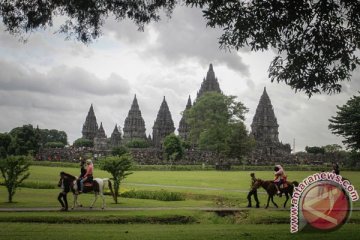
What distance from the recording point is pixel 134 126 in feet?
436

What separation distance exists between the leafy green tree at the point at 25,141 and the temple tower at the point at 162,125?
151 feet

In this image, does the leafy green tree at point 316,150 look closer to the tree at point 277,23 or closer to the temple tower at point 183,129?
the temple tower at point 183,129

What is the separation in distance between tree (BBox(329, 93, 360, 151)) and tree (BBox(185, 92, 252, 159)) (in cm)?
1507

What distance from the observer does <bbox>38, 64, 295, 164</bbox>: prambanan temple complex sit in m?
85.2

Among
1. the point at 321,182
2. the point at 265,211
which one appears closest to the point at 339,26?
the point at 321,182

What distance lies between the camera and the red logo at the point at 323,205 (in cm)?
1269

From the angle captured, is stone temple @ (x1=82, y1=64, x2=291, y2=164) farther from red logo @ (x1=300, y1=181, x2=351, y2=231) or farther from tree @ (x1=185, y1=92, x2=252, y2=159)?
red logo @ (x1=300, y1=181, x2=351, y2=231)

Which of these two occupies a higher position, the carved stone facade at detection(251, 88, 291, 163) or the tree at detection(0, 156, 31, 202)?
the carved stone facade at detection(251, 88, 291, 163)

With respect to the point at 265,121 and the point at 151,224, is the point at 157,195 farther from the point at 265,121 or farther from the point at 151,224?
the point at 265,121

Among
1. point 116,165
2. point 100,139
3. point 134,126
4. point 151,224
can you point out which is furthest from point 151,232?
point 134,126

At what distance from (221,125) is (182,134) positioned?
4465 cm

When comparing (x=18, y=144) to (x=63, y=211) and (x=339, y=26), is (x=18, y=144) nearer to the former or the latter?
(x=63, y=211)

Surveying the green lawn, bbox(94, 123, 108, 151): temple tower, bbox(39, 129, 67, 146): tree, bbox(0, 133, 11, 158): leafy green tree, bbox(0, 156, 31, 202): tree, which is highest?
bbox(39, 129, 67, 146): tree

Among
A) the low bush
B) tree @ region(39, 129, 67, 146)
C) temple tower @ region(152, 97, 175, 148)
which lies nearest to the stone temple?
temple tower @ region(152, 97, 175, 148)
